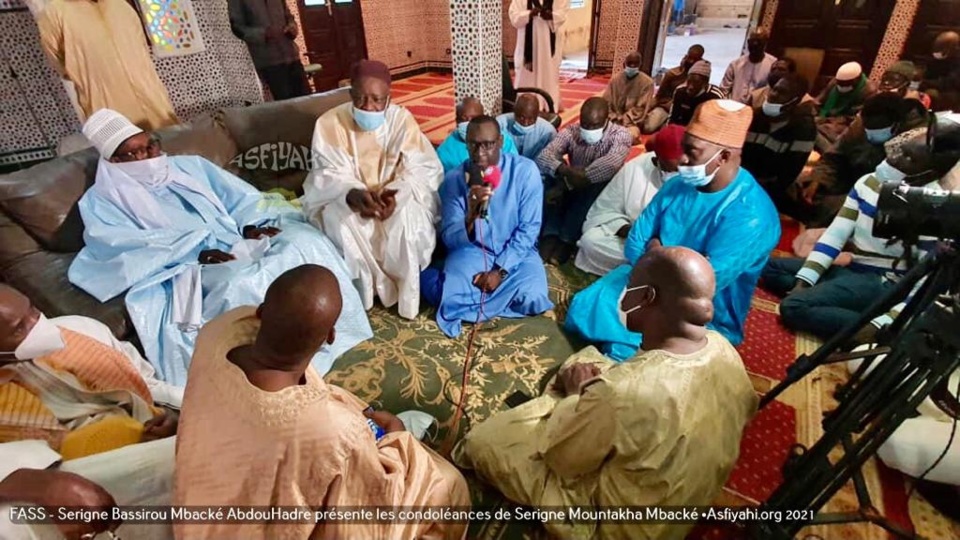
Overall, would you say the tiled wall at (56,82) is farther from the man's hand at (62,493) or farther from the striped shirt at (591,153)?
the man's hand at (62,493)

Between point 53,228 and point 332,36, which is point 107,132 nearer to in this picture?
point 53,228

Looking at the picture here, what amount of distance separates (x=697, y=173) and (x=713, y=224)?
0.31 meters

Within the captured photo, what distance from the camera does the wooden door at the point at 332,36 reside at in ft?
25.7

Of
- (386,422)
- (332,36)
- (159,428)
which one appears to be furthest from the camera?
(332,36)

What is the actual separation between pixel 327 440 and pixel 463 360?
5.02ft

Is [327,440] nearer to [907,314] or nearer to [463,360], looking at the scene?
[463,360]

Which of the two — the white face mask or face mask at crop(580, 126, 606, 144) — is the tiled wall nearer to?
the white face mask

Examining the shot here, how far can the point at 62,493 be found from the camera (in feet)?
3.35

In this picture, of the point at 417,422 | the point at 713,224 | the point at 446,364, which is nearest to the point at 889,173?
the point at 713,224

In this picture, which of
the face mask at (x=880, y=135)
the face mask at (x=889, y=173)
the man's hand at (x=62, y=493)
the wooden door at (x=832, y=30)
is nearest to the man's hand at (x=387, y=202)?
the man's hand at (x=62, y=493)

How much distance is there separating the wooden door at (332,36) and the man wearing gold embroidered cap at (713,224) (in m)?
7.57

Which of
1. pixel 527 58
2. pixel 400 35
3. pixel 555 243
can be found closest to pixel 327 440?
pixel 555 243

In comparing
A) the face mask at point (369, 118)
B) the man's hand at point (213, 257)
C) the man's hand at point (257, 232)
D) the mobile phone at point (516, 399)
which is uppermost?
Answer: the face mask at point (369, 118)

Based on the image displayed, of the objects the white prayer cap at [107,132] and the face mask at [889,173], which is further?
the white prayer cap at [107,132]
